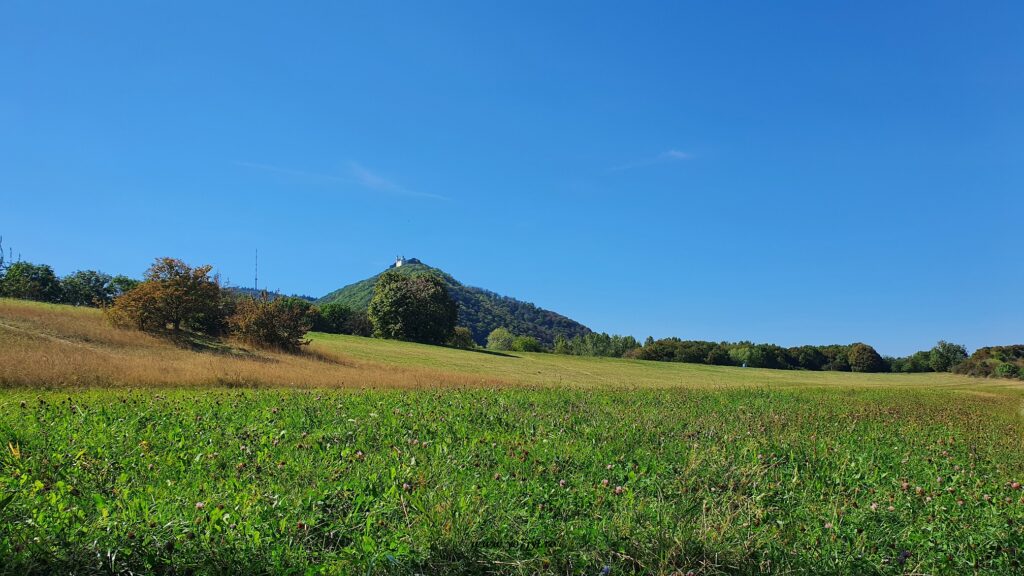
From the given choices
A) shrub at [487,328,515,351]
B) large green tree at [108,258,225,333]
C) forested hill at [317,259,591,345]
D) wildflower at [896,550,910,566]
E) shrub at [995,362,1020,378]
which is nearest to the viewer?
wildflower at [896,550,910,566]

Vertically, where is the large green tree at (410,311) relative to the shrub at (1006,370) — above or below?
above

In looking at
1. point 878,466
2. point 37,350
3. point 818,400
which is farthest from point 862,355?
point 37,350

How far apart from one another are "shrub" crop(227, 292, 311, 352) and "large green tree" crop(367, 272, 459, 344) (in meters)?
34.1

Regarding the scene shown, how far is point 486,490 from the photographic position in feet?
19.8

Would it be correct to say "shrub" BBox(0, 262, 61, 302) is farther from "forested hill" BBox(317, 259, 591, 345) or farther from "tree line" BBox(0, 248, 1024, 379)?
"forested hill" BBox(317, 259, 591, 345)

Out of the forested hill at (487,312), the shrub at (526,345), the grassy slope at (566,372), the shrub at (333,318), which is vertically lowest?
the grassy slope at (566,372)

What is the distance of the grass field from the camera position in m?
4.48

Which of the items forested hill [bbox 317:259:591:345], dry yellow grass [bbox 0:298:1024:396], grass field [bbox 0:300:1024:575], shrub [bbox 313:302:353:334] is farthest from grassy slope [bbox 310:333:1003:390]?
forested hill [bbox 317:259:591:345]

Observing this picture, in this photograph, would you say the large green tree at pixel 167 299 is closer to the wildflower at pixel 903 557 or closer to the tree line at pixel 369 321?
the tree line at pixel 369 321

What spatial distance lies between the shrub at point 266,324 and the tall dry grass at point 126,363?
2255 mm

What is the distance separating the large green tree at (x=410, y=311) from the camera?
238ft

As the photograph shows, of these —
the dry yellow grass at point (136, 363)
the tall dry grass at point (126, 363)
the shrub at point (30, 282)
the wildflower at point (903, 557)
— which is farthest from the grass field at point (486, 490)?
the shrub at point (30, 282)

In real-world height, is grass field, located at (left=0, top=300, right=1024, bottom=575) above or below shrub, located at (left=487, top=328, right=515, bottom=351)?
below

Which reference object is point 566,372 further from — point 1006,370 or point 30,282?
point 30,282
